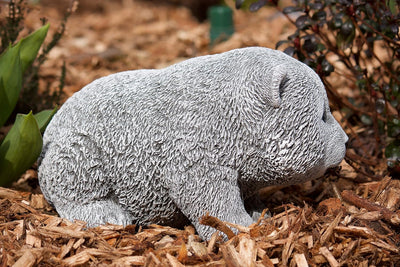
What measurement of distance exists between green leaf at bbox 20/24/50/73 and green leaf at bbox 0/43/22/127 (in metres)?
0.10

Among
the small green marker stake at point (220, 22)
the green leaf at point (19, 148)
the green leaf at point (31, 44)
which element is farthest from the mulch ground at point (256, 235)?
the small green marker stake at point (220, 22)

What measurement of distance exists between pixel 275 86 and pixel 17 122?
1.11m

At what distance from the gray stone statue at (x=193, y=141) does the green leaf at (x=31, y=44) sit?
0.50 m

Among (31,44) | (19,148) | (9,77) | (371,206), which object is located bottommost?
(371,206)

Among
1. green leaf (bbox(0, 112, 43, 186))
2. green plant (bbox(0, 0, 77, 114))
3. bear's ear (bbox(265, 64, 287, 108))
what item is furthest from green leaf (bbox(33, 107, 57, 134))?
bear's ear (bbox(265, 64, 287, 108))

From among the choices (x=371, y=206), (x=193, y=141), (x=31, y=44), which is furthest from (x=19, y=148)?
(x=371, y=206)

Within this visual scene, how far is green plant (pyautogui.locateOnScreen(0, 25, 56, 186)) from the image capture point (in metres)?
2.04

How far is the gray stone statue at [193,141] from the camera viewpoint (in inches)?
72.7

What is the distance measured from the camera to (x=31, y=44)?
233cm

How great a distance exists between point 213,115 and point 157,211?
0.46 meters

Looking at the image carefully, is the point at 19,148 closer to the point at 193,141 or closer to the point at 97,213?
the point at 97,213

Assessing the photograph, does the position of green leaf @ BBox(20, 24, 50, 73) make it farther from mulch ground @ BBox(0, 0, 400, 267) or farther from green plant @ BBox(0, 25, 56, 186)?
mulch ground @ BBox(0, 0, 400, 267)

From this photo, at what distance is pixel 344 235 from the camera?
6.24 feet

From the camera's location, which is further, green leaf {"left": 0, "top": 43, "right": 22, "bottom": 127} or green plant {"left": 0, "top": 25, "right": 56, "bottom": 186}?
green leaf {"left": 0, "top": 43, "right": 22, "bottom": 127}
